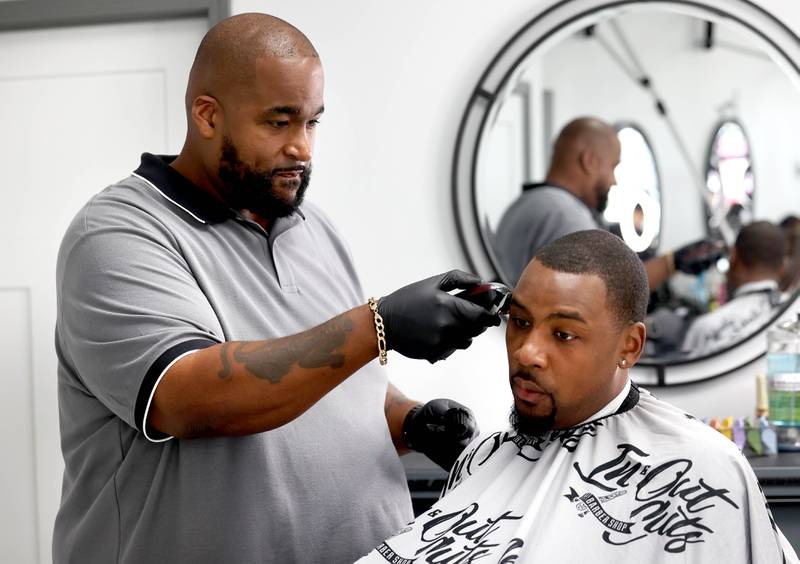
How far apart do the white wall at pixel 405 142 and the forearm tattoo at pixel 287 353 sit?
4.56 ft

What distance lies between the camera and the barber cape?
4.72ft

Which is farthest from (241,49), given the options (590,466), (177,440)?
(590,466)

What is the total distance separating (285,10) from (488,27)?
64 centimetres

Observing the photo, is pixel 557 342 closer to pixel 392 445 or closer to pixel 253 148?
pixel 392 445

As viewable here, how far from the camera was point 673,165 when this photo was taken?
2789mm

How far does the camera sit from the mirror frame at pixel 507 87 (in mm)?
2717

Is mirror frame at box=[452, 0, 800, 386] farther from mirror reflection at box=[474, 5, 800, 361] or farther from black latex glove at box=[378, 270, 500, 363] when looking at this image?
black latex glove at box=[378, 270, 500, 363]

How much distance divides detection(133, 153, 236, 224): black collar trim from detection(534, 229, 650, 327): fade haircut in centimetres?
59

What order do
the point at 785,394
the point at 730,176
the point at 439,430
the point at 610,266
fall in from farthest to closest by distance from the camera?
the point at 730,176 → the point at 785,394 → the point at 439,430 → the point at 610,266

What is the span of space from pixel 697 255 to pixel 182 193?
1719 mm

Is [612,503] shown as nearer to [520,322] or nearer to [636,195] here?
[520,322]

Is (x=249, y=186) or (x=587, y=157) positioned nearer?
(x=249, y=186)

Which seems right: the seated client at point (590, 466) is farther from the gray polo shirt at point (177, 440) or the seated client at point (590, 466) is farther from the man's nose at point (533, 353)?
the gray polo shirt at point (177, 440)

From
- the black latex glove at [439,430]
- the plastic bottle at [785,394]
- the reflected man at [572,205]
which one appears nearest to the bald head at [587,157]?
the reflected man at [572,205]
